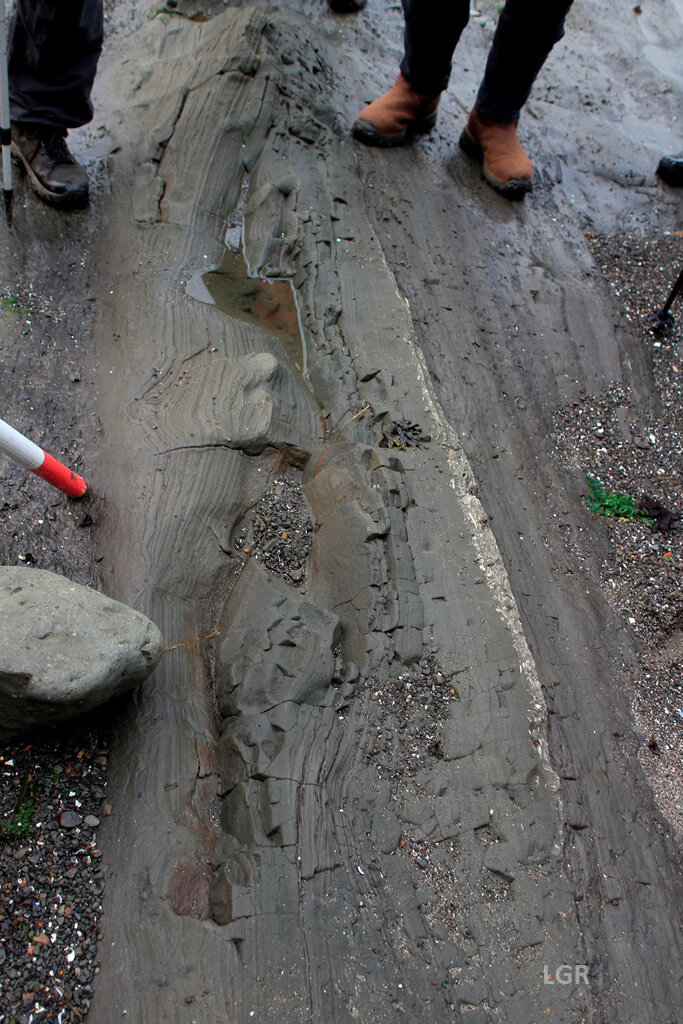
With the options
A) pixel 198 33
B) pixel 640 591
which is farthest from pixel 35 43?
pixel 640 591

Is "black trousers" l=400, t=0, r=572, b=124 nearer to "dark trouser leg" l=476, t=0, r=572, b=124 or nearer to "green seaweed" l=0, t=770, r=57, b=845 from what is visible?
"dark trouser leg" l=476, t=0, r=572, b=124

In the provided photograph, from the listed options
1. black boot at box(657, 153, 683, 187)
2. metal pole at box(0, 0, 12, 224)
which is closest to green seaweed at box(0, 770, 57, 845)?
metal pole at box(0, 0, 12, 224)

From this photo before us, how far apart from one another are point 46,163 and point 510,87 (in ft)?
7.46

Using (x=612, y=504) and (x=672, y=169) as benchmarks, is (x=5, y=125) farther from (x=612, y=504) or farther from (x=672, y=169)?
(x=672, y=169)

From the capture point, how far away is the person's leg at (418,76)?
354 cm

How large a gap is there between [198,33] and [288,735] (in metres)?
3.90

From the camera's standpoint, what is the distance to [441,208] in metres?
3.80

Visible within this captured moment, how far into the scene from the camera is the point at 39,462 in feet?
7.30

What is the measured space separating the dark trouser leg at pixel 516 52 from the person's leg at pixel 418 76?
0.21m

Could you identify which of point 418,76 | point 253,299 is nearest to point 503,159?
point 418,76

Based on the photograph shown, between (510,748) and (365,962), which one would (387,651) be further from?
(365,962)

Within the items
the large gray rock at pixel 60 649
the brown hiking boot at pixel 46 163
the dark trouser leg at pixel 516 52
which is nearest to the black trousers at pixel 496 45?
the dark trouser leg at pixel 516 52

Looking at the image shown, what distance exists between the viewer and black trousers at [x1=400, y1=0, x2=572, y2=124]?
3.49 m

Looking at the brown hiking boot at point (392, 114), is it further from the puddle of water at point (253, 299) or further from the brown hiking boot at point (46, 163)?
the brown hiking boot at point (46, 163)
